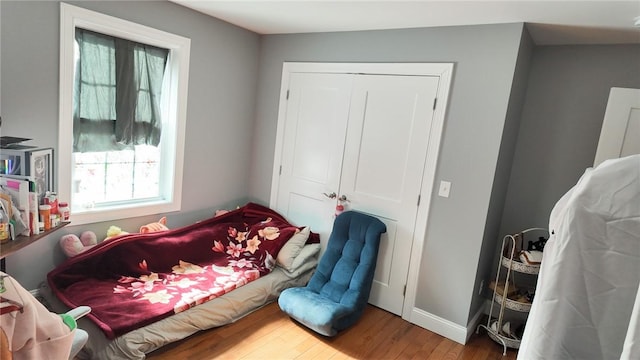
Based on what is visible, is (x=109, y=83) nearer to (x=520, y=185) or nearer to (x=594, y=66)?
(x=520, y=185)

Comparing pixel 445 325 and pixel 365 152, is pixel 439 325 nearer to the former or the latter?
pixel 445 325

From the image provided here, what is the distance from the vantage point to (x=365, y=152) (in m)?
3.06

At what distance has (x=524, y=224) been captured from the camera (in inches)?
119

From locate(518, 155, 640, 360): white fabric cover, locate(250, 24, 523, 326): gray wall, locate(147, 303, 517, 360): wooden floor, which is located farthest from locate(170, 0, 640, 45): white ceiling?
locate(147, 303, 517, 360): wooden floor

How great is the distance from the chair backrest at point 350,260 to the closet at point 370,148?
0.18 metres

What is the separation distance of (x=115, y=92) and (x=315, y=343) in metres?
2.35

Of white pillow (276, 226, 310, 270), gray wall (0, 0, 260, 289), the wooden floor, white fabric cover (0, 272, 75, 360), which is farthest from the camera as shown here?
white pillow (276, 226, 310, 270)

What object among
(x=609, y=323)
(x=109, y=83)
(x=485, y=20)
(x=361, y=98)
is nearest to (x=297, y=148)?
(x=361, y=98)

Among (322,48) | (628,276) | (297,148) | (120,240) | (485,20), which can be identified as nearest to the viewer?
(628,276)

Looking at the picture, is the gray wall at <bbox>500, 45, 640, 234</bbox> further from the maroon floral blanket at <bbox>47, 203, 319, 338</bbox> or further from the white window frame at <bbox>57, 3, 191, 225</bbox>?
the white window frame at <bbox>57, 3, 191, 225</bbox>

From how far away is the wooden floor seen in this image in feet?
7.61

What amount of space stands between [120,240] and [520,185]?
10.3 feet

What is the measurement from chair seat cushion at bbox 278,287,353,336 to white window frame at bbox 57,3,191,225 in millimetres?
1318

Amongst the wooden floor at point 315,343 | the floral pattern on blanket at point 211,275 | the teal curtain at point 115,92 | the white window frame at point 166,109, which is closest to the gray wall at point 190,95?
the white window frame at point 166,109
